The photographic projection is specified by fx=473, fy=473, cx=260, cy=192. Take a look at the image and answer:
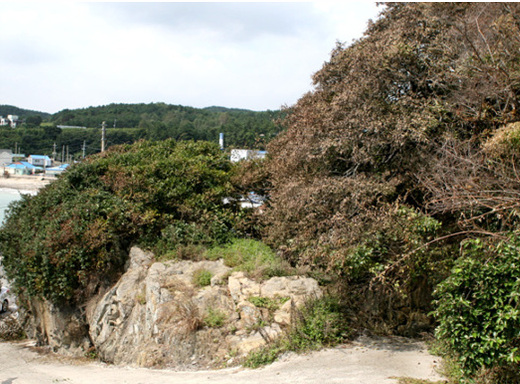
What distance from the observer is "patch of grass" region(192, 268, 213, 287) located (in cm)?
1020

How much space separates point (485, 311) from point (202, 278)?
5.93 metres

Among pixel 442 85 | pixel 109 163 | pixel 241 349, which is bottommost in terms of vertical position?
pixel 241 349

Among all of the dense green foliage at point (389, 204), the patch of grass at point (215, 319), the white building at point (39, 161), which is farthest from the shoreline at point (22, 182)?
the patch of grass at point (215, 319)

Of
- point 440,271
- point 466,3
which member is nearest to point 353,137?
point 440,271

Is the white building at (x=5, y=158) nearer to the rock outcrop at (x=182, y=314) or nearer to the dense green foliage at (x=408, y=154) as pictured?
the rock outcrop at (x=182, y=314)

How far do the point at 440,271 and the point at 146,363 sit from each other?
224 inches

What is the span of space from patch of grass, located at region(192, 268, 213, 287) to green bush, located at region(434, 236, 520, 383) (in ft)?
17.2

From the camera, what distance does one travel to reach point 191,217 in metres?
12.9

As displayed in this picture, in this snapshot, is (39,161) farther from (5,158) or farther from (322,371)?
→ (322,371)

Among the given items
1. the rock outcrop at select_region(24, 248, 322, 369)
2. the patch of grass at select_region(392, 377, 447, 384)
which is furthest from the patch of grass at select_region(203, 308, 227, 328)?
the patch of grass at select_region(392, 377, 447, 384)

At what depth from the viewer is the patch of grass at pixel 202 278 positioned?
10.2 m

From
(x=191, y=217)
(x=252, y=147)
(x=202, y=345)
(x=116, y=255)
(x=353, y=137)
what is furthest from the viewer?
(x=252, y=147)

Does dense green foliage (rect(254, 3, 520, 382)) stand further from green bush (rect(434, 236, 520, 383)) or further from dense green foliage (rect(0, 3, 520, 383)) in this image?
green bush (rect(434, 236, 520, 383))

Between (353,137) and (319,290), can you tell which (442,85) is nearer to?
(353,137)
